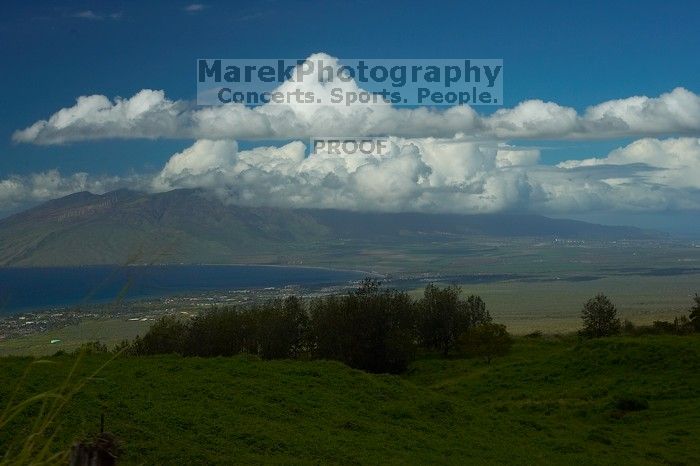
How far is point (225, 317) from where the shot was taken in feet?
148

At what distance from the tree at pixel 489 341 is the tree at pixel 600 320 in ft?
41.2

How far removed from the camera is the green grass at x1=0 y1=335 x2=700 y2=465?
16578 millimetres

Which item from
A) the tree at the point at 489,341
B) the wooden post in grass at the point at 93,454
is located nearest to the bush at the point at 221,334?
the tree at the point at 489,341

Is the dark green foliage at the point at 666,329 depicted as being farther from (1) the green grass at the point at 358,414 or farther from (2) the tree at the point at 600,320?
(1) the green grass at the point at 358,414

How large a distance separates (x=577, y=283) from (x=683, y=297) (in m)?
36.2

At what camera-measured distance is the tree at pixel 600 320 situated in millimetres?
53719

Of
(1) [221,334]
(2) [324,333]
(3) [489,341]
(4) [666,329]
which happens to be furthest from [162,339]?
(4) [666,329]

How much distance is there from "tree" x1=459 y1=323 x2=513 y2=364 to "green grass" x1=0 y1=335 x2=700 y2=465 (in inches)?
449

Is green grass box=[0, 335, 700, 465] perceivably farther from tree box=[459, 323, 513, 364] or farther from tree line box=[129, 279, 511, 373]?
tree box=[459, 323, 513, 364]

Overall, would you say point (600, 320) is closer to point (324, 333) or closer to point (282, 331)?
point (324, 333)

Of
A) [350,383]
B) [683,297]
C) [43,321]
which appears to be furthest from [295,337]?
[683,297]

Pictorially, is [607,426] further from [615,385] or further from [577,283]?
[577,283]

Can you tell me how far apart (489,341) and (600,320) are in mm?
14839

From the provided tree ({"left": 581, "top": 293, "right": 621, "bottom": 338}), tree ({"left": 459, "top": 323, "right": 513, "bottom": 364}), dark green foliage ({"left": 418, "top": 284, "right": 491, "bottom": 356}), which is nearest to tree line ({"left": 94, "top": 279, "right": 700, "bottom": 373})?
tree ({"left": 459, "top": 323, "right": 513, "bottom": 364})
